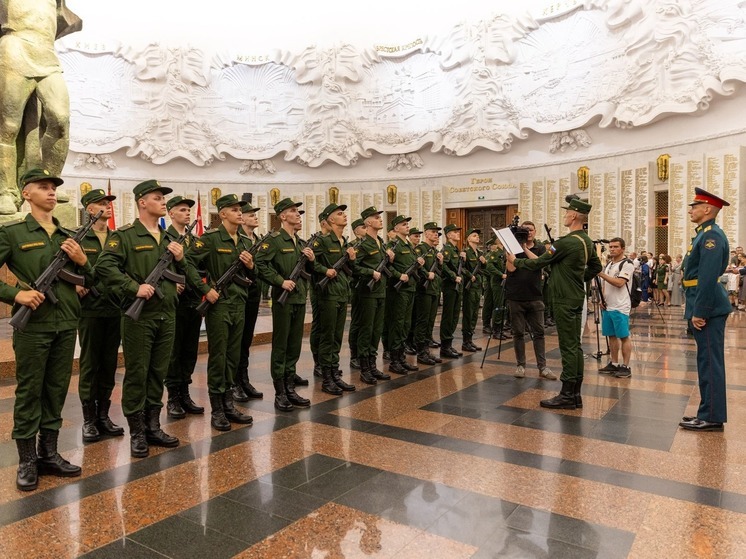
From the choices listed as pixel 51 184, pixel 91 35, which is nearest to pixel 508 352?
pixel 51 184

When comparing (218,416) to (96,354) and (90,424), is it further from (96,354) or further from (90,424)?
(96,354)

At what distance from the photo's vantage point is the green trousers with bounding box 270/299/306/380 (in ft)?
16.0

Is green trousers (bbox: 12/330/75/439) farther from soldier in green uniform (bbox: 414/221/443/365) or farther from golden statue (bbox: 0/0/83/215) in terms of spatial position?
golden statue (bbox: 0/0/83/215)

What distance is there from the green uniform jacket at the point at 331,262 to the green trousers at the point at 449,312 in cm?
231

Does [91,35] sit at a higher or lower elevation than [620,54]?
higher

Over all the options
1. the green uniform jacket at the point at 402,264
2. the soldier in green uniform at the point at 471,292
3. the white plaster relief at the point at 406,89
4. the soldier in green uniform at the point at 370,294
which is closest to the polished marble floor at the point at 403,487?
the soldier in green uniform at the point at 370,294

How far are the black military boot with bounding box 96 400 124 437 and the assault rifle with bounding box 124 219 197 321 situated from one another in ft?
2.88

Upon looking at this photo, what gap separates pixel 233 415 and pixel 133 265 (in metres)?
1.41

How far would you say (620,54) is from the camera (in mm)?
16578

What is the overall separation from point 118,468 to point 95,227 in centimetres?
222

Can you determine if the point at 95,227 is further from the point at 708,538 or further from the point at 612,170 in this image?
the point at 612,170

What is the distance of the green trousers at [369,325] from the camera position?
6004mm

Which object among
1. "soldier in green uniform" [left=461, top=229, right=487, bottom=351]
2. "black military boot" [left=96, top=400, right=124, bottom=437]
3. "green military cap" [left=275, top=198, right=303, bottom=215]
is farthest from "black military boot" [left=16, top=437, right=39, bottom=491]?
"soldier in green uniform" [left=461, top=229, right=487, bottom=351]

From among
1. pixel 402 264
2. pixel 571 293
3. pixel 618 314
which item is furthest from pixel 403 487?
pixel 618 314
